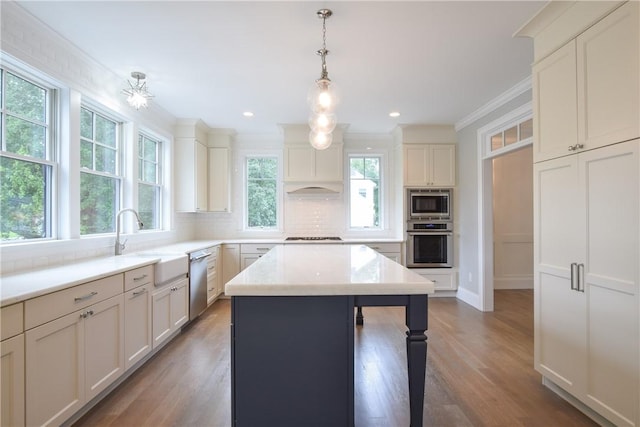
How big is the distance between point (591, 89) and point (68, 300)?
128 inches

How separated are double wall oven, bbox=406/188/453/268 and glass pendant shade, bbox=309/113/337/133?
2.87 m

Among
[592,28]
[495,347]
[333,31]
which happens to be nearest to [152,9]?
[333,31]

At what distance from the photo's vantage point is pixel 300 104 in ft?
12.9

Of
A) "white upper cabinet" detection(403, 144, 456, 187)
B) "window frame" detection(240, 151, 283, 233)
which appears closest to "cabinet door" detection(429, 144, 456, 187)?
"white upper cabinet" detection(403, 144, 456, 187)

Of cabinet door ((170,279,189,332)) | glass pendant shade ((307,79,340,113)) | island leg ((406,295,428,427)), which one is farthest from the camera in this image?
cabinet door ((170,279,189,332))

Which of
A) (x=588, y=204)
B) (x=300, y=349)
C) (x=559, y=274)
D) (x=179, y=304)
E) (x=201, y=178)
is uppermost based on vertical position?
(x=201, y=178)

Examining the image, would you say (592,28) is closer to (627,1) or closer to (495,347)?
(627,1)

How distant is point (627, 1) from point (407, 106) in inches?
96.7

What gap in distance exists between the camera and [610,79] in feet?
5.68

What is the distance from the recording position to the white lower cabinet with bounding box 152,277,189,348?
2.75 meters

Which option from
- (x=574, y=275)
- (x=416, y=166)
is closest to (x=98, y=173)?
(x=574, y=275)

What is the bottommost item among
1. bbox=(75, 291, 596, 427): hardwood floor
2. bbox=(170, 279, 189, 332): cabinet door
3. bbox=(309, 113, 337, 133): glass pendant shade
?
bbox=(75, 291, 596, 427): hardwood floor

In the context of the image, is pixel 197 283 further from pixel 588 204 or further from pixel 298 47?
pixel 588 204

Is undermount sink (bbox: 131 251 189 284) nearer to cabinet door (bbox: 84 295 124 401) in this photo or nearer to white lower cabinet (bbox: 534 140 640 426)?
cabinet door (bbox: 84 295 124 401)
